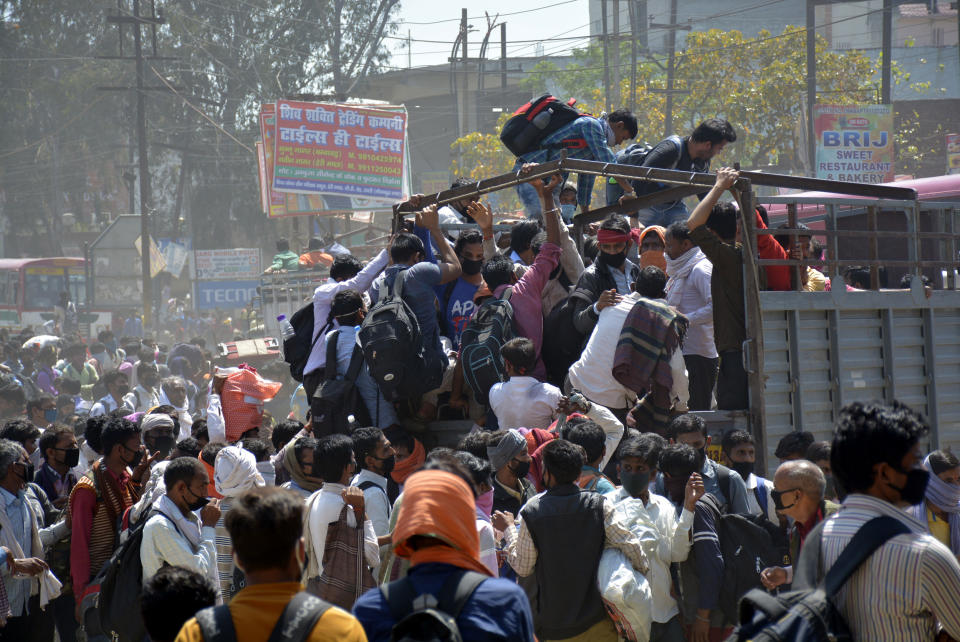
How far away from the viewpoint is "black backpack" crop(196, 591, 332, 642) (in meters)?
2.71

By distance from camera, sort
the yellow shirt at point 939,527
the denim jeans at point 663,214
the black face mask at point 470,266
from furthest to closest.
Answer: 1. the denim jeans at point 663,214
2. the black face mask at point 470,266
3. the yellow shirt at point 939,527

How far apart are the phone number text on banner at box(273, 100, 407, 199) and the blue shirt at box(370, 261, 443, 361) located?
21123 millimetres

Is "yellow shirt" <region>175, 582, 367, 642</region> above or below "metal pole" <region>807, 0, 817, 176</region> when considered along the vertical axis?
below

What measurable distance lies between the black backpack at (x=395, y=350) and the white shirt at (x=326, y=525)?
5.87ft

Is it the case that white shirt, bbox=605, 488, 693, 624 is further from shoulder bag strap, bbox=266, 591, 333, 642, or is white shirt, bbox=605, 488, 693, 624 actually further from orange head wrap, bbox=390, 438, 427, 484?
shoulder bag strap, bbox=266, 591, 333, 642

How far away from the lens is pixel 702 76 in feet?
110

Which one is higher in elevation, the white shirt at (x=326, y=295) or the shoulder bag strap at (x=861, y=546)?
the white shirt at (x=326, y=295)

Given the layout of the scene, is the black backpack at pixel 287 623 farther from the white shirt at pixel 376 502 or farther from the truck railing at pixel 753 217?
the truck railing at pixel 753 217

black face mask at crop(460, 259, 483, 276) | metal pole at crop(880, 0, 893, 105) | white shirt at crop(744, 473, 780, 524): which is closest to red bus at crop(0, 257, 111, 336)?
metal pole at crop(880, 0, 893, 105)

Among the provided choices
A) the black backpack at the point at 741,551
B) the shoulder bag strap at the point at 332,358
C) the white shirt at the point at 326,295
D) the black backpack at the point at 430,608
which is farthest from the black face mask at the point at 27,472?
the black backpack at the point at 430,608

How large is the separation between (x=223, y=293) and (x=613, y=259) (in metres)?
30.2

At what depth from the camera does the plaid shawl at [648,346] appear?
640 centimetres

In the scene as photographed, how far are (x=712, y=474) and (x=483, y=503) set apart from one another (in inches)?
47.0

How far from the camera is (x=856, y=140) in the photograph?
28.0 metres
